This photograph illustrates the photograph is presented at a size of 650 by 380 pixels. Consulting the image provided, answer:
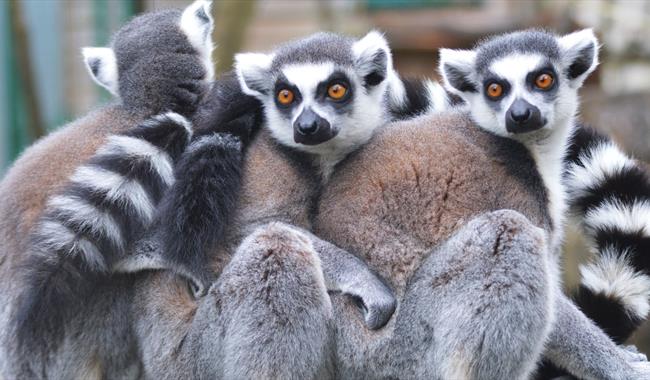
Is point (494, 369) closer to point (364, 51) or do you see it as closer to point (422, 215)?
point (422, 215)

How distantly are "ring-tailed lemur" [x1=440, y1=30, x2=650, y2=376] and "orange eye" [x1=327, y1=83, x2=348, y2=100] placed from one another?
0.59 m

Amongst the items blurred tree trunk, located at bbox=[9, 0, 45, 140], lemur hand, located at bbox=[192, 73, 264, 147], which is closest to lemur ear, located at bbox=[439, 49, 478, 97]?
lemur hand, located at bbox=[192, 73, 264, 147]

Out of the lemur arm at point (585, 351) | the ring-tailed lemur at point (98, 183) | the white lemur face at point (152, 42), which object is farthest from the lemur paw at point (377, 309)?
the white lemur face at point (152, 42)

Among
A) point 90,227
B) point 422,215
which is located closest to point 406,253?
point 422,215

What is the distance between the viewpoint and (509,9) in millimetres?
15125

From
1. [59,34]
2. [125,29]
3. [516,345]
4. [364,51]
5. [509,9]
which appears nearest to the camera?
[516,345]

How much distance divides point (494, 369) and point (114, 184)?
2.02 metres

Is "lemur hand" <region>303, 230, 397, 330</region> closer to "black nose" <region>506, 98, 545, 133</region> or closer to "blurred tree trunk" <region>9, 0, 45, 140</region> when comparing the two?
"black nose" <region>506, 98, 545, 133</region>

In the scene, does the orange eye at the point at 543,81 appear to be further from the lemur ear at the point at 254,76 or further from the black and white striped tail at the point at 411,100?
the lemur ear at the point at 254,76

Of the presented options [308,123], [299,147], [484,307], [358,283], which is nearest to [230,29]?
[299,147]

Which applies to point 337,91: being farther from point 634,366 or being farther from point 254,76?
point 634,366

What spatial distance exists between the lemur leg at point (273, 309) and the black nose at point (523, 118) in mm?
1215

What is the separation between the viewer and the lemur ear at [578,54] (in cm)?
547

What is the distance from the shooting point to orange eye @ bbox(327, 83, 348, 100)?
545 centimetres
